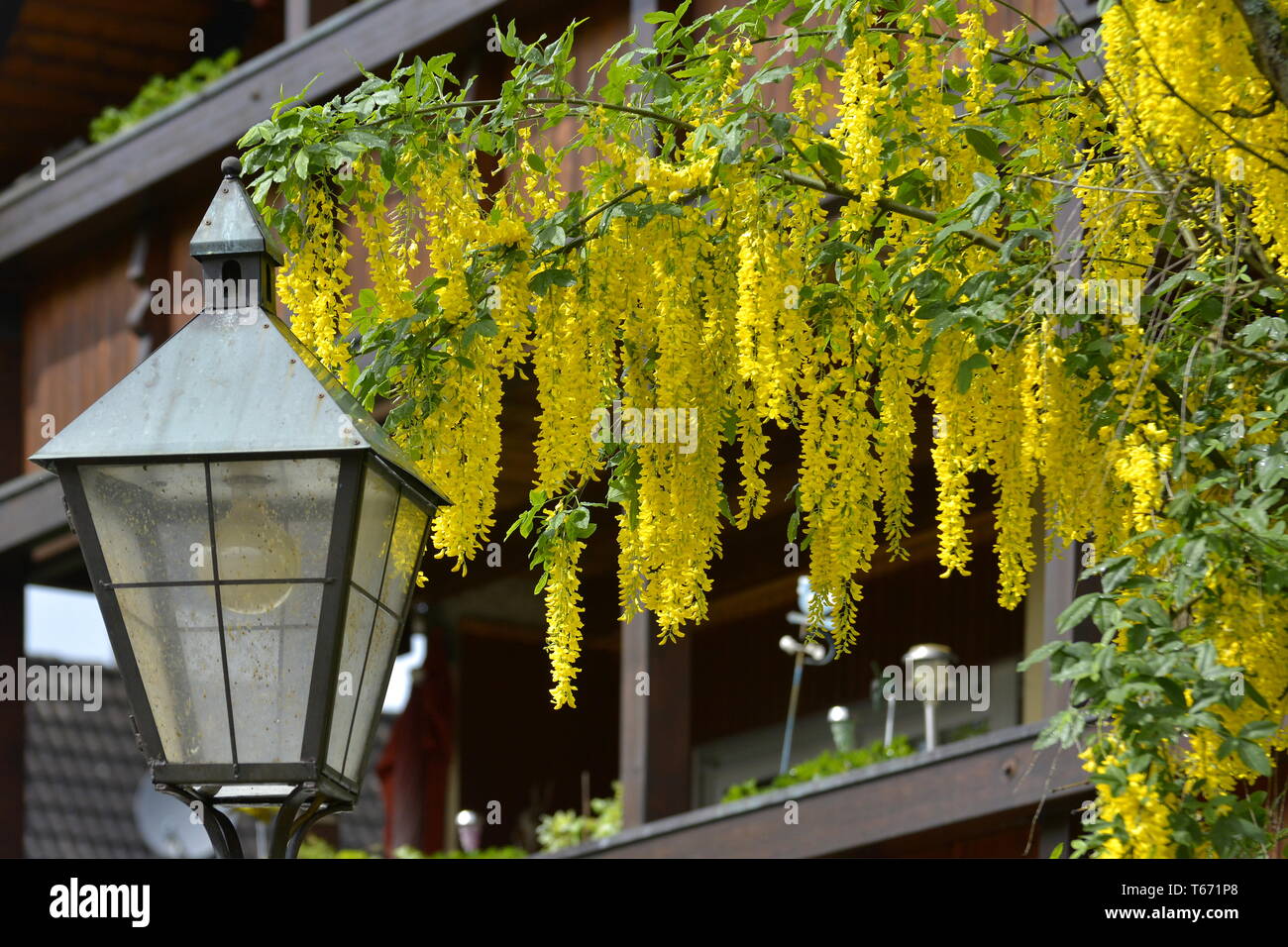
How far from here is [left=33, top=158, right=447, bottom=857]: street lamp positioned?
430 cm

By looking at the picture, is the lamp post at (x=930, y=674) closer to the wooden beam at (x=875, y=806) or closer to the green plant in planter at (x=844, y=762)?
the green plant in planter at (x=844, y=762)

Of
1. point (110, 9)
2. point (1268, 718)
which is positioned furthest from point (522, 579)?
point (1268, 718)

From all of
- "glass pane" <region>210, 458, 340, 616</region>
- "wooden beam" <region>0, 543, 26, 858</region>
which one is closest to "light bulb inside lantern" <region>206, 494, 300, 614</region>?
"glass pane" <region>210, 458, 340, 616</region>

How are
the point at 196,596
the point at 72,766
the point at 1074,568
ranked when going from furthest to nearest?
the point at 72,766 → the point at 1074,568 → the point at 196,596

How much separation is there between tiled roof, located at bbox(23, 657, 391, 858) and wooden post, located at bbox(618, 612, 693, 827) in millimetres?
14192

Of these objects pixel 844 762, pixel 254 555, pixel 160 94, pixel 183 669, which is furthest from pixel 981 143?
pixel 160 94

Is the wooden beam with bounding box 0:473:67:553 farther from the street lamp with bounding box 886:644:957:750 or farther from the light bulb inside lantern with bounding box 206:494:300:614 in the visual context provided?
the light bulb inside lantern with bounding box 206:494:300:614

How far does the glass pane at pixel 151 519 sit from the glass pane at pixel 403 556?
44 centimetres

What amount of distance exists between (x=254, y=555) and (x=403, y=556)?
44 centimetres

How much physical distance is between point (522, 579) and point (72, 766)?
41.6 ft

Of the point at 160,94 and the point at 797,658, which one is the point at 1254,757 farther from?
the point at 160,94

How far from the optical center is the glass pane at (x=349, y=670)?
14.4 feet

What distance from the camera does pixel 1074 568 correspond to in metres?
10.0
